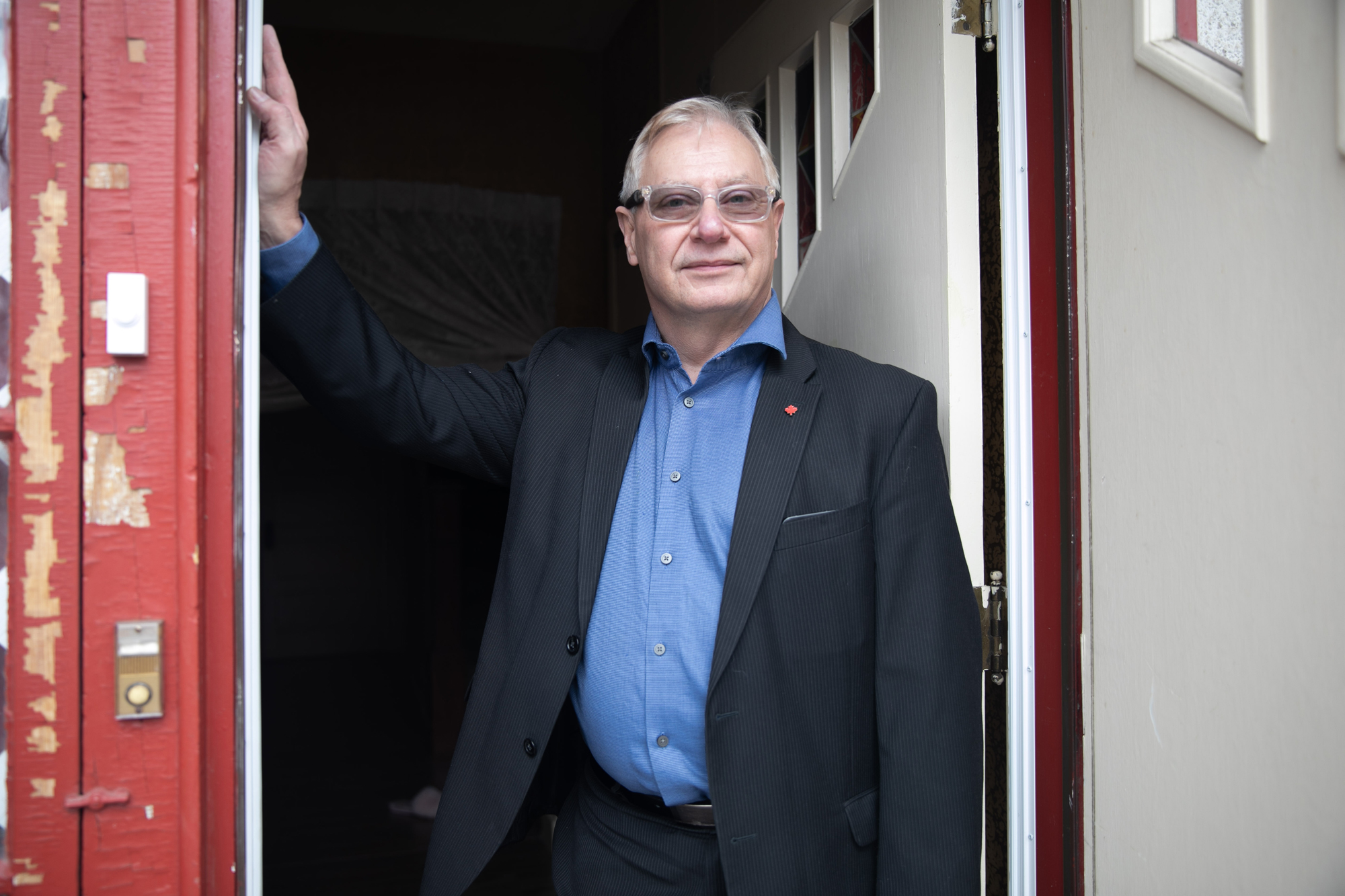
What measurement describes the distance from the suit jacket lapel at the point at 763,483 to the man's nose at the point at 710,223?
8.4 inches

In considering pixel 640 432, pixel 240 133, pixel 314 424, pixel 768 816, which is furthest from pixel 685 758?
pixel 314 424

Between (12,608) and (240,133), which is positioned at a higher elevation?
(240,133)

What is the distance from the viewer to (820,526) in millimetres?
1256

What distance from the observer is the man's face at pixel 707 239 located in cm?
137

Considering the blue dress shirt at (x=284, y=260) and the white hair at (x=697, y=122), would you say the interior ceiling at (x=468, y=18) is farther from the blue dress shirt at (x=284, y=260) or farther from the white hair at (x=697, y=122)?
the blue dress shirt at (x=284, y=260)

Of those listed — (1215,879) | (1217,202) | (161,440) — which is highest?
(1217,202)

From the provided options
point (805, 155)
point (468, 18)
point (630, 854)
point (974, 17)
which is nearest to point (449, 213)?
point (468, 18)

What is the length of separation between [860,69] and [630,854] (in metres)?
1.47

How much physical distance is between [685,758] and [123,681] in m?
0.71

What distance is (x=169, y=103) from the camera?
0.91 metres

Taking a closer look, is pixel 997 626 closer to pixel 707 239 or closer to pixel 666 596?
pixel 666 596

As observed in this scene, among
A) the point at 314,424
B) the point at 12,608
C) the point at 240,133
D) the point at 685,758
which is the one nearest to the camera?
the point at 12,608

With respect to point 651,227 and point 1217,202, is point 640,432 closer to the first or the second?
point 651,227

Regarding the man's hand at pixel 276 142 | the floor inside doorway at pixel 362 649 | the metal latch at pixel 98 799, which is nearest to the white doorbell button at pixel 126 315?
the man's hand at pixel 276 142
